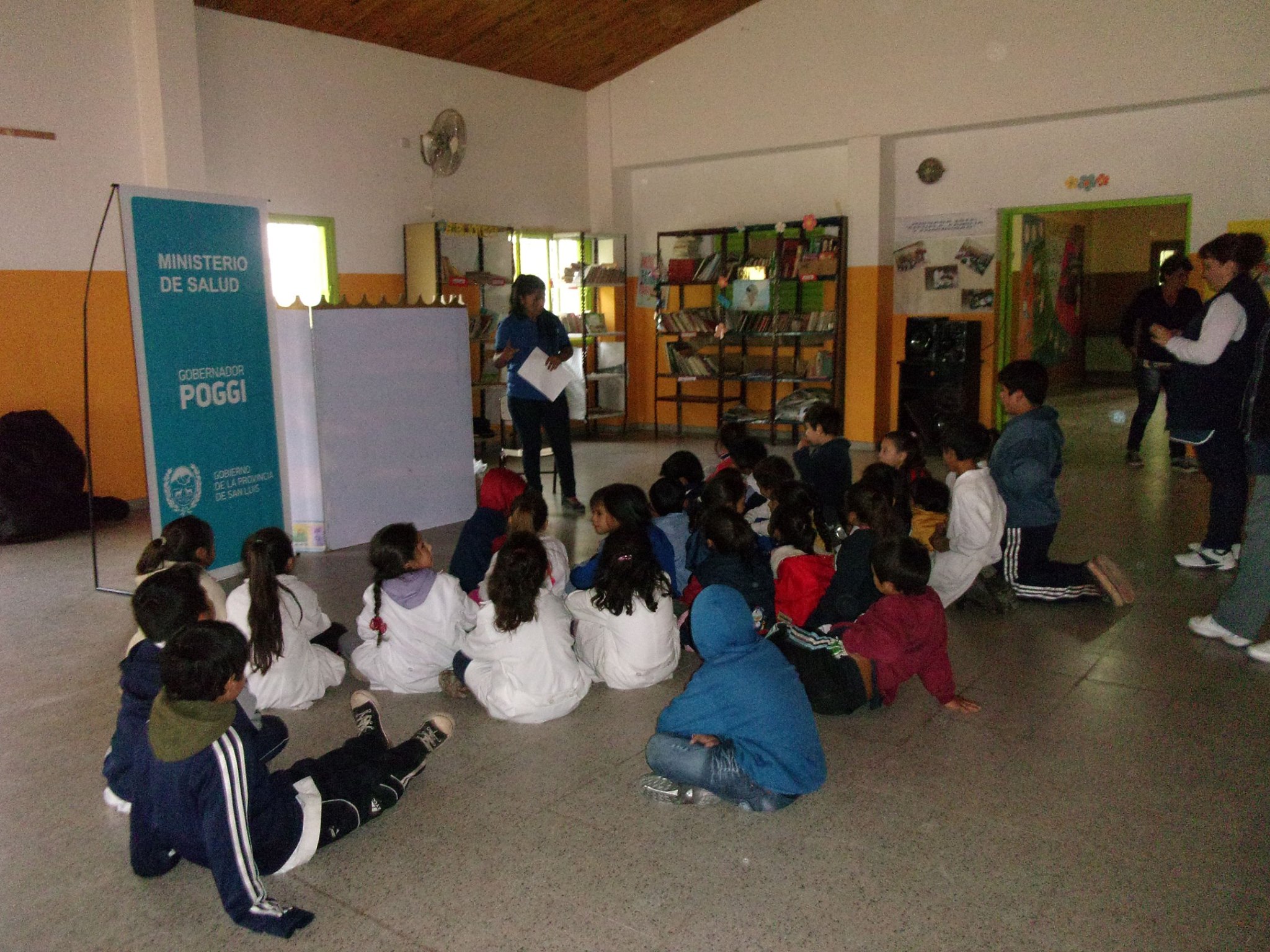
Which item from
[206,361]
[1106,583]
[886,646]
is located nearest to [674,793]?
[886,646]

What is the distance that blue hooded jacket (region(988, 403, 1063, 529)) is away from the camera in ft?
14.3

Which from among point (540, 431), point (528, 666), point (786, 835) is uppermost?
point (540, 431)

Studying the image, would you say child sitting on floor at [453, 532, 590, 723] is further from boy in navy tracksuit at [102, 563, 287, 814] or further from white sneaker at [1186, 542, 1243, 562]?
white sneaker at [1186, 542, 1243, 562]

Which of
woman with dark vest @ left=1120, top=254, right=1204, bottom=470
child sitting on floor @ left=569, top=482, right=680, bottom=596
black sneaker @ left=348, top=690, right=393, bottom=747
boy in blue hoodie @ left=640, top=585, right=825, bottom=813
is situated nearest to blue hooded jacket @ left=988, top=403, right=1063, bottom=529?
child sitting on floor @ left=569, top=482, right=680, bottom=596

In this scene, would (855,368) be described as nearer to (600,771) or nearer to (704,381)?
(704,381)

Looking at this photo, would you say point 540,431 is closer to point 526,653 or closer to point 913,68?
point 526,653

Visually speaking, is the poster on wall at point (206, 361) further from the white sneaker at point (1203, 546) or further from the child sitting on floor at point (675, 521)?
the white sneaker at point (1203, 546)

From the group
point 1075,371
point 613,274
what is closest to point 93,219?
point 613,274

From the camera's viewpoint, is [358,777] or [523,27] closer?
[358,777]

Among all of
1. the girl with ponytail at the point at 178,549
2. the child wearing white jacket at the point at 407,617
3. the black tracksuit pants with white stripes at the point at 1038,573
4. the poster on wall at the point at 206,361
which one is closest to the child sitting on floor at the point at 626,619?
the child wearing white jacket at the point at 407,617

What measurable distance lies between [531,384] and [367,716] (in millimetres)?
3652

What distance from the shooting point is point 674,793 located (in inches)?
109

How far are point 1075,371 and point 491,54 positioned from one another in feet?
32.8

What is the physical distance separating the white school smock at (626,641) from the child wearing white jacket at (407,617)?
40cm
